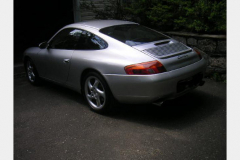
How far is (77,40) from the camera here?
5.03 metres

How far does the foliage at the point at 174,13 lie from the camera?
6324 millimetres

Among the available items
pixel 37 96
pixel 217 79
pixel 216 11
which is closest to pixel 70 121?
pixel 37 96

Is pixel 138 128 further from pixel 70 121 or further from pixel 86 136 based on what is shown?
pixel 70 121

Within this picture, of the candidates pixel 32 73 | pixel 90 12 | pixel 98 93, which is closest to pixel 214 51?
pixel 98 93

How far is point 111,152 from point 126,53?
58.0 inches

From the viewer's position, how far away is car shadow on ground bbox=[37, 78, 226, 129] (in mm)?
4250

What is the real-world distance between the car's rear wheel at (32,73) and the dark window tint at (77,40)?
0.98 metres

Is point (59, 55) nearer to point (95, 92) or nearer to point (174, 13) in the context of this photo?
→ point (95, 92)

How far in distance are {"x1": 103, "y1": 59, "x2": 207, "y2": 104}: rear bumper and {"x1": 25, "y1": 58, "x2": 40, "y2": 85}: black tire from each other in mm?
2659

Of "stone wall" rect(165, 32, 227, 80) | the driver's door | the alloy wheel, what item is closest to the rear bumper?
the alloy wheel

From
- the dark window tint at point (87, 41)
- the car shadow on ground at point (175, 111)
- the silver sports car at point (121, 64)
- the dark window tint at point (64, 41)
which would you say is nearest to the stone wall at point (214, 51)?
the car shadow on ground at point (175, 111)

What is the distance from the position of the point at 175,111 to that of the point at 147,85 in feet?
3.30

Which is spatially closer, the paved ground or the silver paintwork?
the paved ground

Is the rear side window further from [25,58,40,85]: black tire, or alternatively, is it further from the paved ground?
the paved ground
